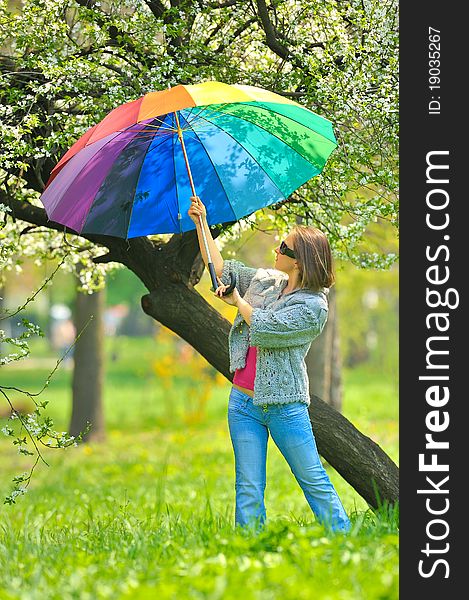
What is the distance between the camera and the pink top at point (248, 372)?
4.47 meters

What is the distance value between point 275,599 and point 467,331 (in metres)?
1.55

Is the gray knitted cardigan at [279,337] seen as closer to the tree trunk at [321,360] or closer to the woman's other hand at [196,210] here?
the woman's other hand at [196,210]

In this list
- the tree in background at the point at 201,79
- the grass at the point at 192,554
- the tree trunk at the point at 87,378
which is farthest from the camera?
the tree trunk at the point at 87,378

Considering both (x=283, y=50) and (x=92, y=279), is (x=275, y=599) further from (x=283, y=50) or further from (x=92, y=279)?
(x=92, y=279)

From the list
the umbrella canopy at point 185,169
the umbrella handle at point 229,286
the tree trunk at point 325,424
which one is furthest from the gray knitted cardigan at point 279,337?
the tree trunk at point 325,424

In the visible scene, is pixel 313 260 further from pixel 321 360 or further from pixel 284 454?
pixel 321 360

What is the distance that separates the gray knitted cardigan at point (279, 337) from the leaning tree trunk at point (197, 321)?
0.96 metres

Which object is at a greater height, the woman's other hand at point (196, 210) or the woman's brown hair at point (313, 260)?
the woman's other hand at point (196, 210)

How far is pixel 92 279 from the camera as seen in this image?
732cm

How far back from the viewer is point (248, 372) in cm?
450

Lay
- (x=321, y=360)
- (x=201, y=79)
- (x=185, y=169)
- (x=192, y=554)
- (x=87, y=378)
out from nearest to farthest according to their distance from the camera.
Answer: (x=192, y=554)
(x=185, y=169)
(x=201, y=79)
(x=321, y=360)
(x=87, y=378)

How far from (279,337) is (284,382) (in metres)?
0.22

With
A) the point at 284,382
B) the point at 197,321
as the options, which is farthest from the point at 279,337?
the point at 197,321

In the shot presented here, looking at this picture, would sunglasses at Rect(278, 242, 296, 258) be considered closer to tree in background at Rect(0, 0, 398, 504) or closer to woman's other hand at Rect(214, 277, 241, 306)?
woman's other hand at Rect(214, 277, 241, 306)
